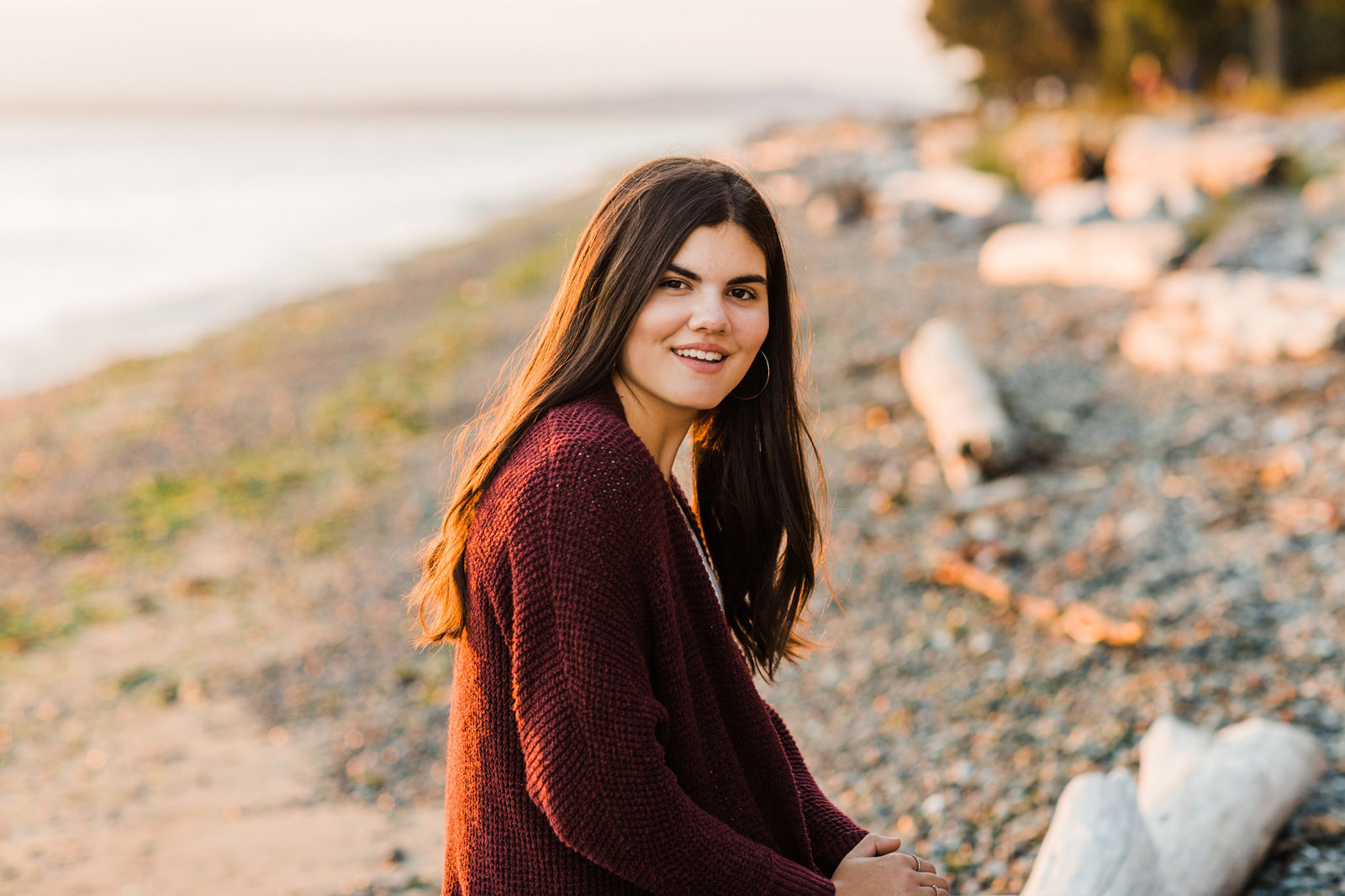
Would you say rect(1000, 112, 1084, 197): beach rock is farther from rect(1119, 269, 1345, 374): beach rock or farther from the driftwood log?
the driftwood log

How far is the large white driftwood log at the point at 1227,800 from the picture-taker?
3.12m

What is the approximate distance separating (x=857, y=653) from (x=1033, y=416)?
330 centimetres

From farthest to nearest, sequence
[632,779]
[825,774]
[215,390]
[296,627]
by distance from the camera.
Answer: [215,390], [296,627], [825,774], [632,779]

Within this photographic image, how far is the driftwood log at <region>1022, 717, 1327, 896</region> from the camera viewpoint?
300 centimetres

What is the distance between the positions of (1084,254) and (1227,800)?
969 centimetres

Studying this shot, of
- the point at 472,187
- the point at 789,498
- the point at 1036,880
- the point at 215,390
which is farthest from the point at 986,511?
the point at 472,187

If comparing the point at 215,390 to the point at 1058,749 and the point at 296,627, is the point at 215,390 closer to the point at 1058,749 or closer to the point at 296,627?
the point at 296,627

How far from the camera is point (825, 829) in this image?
91.2 inches

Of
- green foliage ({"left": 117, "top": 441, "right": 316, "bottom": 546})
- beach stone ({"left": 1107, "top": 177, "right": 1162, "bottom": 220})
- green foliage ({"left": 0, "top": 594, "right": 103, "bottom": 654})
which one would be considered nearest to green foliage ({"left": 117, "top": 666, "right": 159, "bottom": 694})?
green foliage ({"left": 0, "top": 594, "right": 103, "bottom": 654})

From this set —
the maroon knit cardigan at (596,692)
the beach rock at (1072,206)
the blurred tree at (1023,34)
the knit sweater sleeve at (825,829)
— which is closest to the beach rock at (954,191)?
the beach rock at (1072,206)

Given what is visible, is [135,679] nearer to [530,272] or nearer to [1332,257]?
[1332,257]

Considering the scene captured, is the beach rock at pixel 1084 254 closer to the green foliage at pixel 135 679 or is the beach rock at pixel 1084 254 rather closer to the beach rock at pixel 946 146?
the green foliage at pixel 135 679

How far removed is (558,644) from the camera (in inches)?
66.4

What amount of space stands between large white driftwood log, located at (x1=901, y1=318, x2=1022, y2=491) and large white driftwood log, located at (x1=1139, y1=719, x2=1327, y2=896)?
3.57 m
